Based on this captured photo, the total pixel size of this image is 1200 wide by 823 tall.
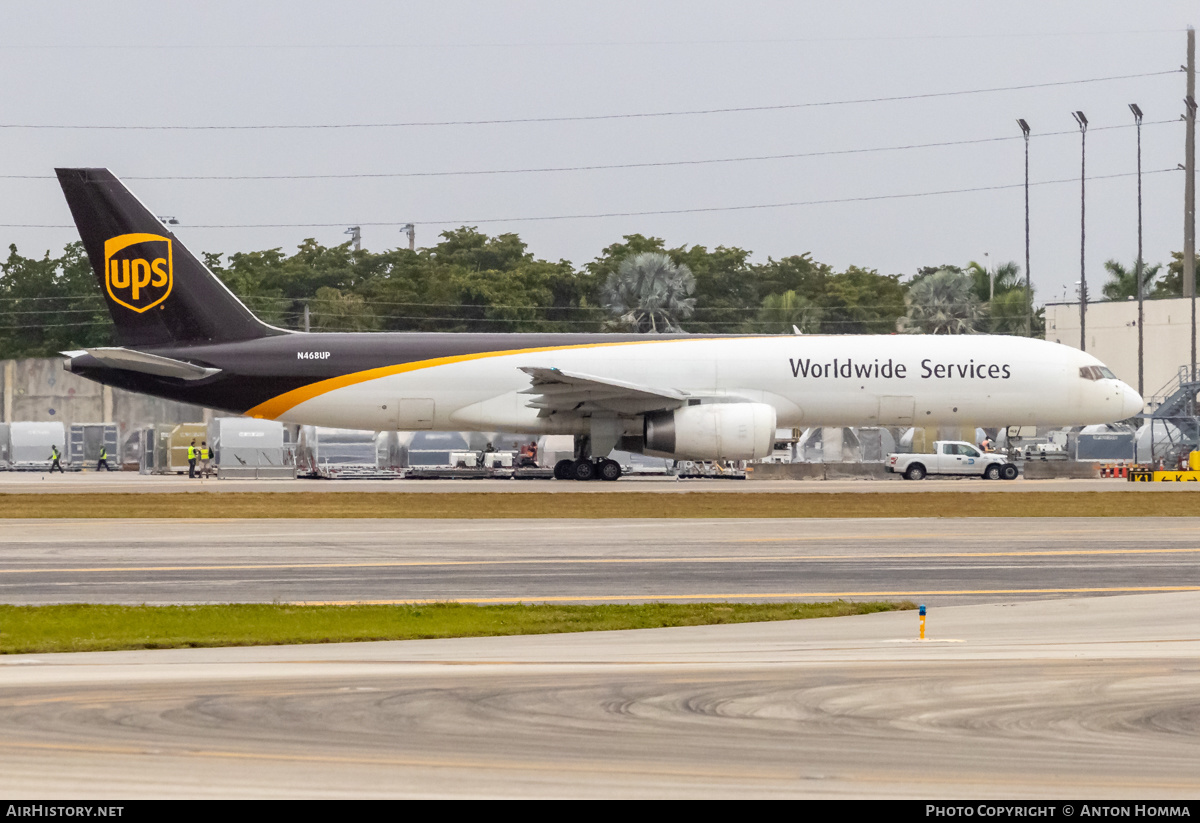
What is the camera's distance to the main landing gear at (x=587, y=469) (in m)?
44.3

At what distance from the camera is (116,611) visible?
1571 cm

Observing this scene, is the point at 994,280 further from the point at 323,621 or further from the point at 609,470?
the point at 323,621

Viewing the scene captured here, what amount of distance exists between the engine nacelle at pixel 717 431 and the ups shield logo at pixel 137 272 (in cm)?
1445

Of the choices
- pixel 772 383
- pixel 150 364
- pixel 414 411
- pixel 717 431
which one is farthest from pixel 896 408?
pixel 150 364

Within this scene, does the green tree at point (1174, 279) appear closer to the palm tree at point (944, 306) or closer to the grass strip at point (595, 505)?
the palm tree at point (944, 306)

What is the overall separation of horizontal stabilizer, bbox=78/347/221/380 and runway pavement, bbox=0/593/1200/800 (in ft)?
96.7

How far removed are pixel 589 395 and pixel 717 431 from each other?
146 inches

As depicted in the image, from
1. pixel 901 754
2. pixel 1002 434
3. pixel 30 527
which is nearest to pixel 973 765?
pixel 901 754

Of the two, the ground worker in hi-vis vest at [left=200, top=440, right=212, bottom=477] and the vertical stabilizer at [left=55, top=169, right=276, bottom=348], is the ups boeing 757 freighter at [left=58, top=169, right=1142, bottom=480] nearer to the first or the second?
the vertical stabilizer at [left=55, top=169, right=276, bottom=348]

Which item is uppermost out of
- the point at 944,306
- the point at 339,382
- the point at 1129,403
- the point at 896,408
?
the point at 944,306

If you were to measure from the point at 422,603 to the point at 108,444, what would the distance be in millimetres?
61676

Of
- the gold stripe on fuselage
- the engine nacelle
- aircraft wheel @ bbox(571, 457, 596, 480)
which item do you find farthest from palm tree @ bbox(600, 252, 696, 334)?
the engine nacelle

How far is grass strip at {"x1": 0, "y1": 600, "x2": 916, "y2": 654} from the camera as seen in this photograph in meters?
13.7

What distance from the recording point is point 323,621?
1506 centimetres
